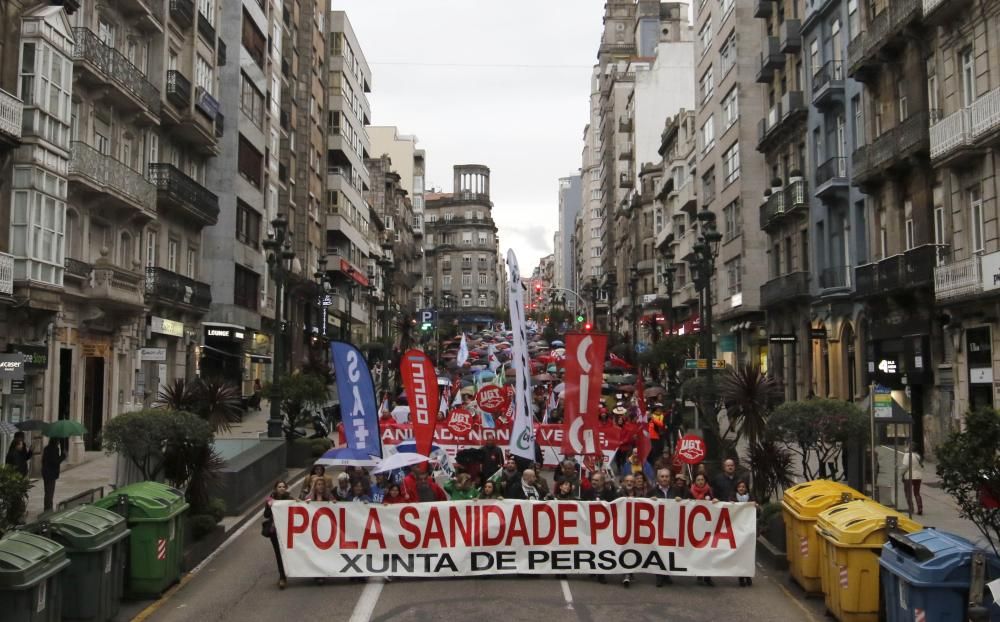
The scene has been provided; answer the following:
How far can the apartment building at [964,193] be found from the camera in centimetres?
2373

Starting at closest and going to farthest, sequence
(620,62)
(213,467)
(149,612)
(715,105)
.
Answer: (149,612) < (213,467) < (715,105) < (620,62)

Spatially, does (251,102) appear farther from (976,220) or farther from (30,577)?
(30,577)

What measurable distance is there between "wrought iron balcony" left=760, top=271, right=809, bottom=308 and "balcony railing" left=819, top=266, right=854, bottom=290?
242 centimetres

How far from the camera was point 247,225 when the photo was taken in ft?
147

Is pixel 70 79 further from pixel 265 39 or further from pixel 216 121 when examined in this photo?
pixel 265 39

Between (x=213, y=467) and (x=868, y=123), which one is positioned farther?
(x=868, y=123)

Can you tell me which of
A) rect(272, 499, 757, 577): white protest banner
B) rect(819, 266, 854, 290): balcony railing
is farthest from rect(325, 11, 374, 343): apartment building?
rect(272, 499, 757, 577): white protest banner

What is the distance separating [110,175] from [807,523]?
24.2 metres

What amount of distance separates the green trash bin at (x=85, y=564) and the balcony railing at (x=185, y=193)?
25817 millimetres

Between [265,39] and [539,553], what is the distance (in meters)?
41.4

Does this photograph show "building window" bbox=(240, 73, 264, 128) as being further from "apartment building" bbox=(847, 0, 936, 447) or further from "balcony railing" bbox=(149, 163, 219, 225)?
"apartment building" bbox=(847, 0, 936, 447)

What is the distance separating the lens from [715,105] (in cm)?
5200

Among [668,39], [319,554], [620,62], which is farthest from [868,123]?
[620,62]

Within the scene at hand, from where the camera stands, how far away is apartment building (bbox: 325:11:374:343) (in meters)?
65.5
